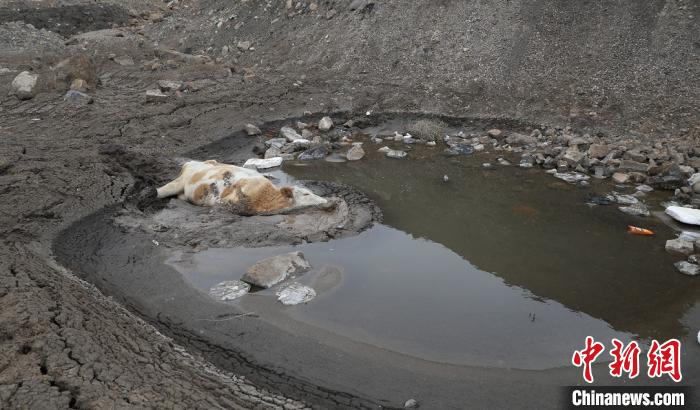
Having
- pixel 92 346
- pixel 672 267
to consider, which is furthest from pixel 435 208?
pixel 92 346

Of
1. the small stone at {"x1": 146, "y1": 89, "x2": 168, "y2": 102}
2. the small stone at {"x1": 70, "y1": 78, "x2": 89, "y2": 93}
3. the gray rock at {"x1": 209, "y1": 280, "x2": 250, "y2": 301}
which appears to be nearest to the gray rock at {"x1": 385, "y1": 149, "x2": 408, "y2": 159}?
the gray rock at {"x1": 209, "y1": 280, "x2": 250, "y2": 301}

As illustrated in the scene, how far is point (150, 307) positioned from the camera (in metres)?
5.08

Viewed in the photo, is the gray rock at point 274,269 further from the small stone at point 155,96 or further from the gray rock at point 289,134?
the small stone at point 155,96

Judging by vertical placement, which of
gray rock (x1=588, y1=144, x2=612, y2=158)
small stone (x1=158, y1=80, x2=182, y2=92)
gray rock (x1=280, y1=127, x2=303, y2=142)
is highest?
small stone (x1=158, y1=80, x2=182, y2=92)

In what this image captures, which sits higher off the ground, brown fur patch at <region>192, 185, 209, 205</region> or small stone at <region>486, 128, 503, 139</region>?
small stone at <region>486, 128, 503, 139</region>

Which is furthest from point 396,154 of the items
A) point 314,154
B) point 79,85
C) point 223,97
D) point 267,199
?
point 79,85

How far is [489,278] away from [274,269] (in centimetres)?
227

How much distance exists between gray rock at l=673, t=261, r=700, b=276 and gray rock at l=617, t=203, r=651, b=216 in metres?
1.39

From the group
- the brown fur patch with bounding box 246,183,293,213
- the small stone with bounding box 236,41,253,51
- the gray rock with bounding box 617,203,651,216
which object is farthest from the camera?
the small stone with bounding box 236,41,253,51

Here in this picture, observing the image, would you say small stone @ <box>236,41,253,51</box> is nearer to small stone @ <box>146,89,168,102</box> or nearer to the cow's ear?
small stone @ <box>146,89,168,102</box>

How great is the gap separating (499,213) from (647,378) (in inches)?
129

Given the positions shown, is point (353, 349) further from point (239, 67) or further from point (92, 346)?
point (239, 67)

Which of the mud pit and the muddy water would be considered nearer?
the mud pit

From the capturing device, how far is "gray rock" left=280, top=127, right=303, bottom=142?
9.80 meters
